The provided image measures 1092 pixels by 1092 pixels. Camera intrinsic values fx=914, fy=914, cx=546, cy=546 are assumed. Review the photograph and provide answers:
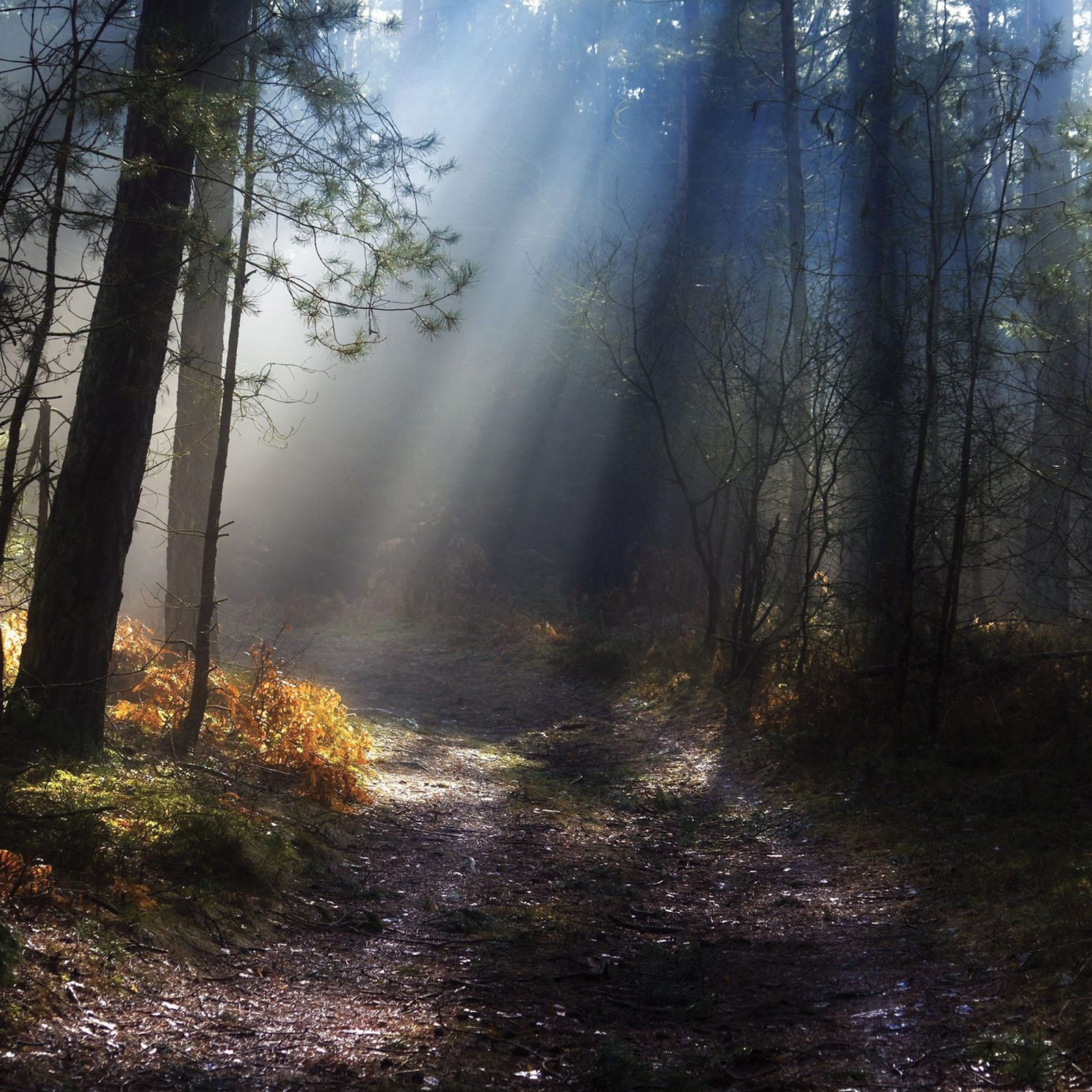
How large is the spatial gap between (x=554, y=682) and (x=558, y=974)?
32.1ft

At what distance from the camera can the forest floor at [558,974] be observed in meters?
3.29

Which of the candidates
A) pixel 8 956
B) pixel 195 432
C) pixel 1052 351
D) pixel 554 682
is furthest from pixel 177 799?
pixel 554 682

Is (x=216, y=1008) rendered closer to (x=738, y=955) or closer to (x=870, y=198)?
(x=738, y=955)

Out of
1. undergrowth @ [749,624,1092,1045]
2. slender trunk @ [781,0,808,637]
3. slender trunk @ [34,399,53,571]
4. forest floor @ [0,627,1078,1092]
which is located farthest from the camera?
slender trunk @ [781,0,808,637]

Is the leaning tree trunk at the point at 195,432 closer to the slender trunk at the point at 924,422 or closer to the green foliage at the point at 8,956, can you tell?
the green foliage at the point at 8,956

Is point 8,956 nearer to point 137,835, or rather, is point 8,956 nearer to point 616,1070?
point 137,835

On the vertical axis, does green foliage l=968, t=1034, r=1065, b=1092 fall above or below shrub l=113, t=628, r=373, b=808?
below

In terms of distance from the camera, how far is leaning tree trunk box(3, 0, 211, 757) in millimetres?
5887

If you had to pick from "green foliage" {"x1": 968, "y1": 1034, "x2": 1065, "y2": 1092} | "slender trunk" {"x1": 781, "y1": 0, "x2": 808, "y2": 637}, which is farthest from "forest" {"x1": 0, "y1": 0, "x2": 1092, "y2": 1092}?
"slender trunk" {"x1": 781, "y1": 0, "x2": 808, "y2": 637}

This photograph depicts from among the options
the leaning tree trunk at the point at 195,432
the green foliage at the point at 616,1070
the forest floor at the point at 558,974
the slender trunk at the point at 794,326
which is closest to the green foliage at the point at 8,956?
the forest floor at the point at 558,974

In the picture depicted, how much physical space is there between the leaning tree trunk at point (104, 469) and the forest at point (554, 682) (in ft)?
0.09

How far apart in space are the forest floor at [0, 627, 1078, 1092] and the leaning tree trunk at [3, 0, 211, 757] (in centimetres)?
197

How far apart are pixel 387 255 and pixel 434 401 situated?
18441 mm

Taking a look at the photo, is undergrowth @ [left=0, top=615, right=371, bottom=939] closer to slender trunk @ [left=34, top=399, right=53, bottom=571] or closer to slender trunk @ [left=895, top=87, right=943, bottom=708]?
slender trunk @ [left=34, top=399, right=53, bottom=571]
